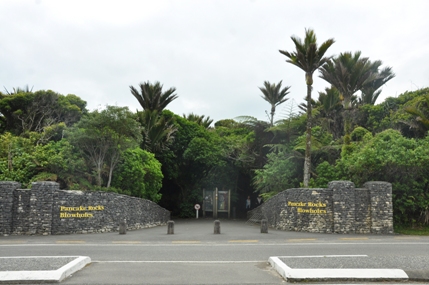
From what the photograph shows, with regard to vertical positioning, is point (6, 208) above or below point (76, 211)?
above

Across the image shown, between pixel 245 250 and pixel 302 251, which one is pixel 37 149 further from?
pixel 302 251

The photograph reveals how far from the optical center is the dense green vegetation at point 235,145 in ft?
69.9

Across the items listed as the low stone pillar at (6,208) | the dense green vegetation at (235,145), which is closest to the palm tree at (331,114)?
the dense green vegetation at (235,145)

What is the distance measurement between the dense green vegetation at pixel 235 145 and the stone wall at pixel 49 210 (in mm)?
3042

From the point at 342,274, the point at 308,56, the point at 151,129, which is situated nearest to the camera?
the point at 342,274

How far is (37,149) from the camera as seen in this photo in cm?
2339

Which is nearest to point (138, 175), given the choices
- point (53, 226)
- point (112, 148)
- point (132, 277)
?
point (112, 148)

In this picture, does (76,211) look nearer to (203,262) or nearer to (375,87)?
(203,262)

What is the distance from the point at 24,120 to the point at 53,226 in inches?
588

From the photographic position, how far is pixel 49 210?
18484 mm

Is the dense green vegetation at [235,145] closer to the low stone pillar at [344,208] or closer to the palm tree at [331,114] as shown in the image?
the palm tree at [331,114]

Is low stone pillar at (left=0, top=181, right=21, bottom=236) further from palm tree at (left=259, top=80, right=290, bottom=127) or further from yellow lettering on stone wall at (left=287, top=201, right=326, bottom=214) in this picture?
palm tree at (left=259, top=80, right=290, bottom=127)

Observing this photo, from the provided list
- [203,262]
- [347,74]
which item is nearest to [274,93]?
[347,74]

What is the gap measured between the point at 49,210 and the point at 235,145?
1975 centimetres
